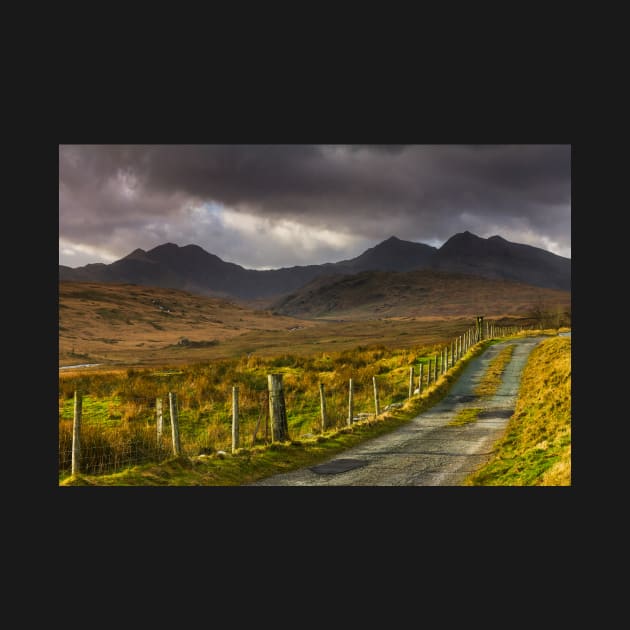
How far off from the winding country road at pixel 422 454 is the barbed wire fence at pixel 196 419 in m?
2.21

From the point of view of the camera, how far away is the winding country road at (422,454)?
11.8 metres

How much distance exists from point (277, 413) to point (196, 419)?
33.8ft

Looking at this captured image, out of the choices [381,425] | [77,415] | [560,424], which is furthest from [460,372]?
[77,415]

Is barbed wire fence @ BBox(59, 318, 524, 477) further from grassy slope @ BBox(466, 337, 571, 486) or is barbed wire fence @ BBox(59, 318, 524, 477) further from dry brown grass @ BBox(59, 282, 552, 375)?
dry brown grass @ BBox(59, 282, 552, 375)

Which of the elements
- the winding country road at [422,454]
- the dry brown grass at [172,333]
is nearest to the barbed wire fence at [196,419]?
the winding country road at [422,454]

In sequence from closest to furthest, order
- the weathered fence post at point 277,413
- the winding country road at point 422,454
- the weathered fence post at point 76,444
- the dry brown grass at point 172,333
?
the weathered fence post at point 76,444 → the winding country road at point 422,454 → the weathered fence post at point 277,413 → the dry brown grass at point 172,333

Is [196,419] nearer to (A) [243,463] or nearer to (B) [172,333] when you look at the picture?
(A) [243,463]

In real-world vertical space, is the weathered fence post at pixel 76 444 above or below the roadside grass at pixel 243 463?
above

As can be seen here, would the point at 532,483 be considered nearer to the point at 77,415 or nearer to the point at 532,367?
the point at 77,415

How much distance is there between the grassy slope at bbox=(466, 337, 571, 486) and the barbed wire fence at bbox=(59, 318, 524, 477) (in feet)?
18.6

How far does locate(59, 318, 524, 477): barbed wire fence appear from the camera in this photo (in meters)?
14.1

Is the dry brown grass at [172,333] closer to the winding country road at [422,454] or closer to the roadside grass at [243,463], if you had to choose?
the winding country road at [422,454]

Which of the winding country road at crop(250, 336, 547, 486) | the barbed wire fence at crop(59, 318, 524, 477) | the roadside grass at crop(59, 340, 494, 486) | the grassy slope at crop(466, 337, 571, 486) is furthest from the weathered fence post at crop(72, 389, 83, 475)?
the grassy slope at crop(466, 337, 571, 486)

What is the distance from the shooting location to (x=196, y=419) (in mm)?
24391
